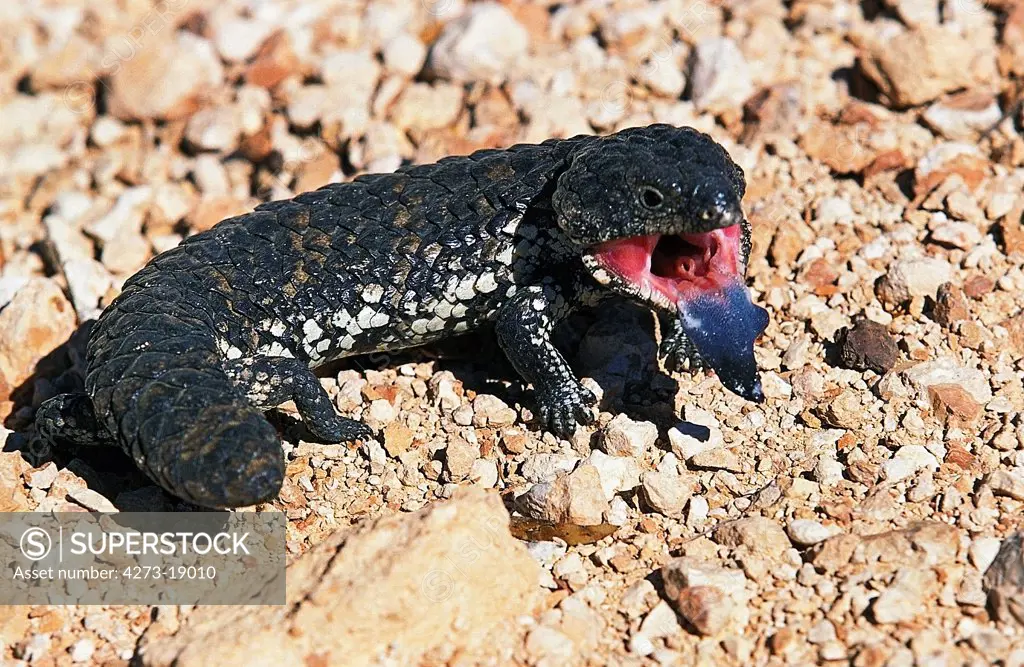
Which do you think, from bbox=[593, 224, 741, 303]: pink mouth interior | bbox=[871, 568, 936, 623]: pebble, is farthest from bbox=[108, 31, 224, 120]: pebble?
bbox=[871, 568, 936, 623]: pebble

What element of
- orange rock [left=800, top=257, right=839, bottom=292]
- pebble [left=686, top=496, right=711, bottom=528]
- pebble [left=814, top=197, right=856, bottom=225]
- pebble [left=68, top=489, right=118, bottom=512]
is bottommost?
pebble [left=686, top=496, right=711, bottom=528]

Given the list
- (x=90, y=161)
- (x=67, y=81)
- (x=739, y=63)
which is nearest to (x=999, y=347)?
(x=739, y=63)

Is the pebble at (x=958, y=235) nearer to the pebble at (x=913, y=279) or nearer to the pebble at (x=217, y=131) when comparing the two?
the pebble at (x=913, y=279)

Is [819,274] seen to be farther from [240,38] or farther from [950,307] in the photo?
[240,38]

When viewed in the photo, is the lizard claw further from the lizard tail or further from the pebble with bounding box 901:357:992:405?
the pebble with bounding box 901:357:992:405

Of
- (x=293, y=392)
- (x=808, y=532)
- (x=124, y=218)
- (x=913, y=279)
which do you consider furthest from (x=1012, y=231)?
(x=124, y=218)

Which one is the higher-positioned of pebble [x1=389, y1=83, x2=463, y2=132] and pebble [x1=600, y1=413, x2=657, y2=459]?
pebble [x1=389, y1=83, x2=463, y2=132]

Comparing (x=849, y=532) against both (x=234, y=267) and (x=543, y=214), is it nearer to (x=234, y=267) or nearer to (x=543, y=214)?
(x=543, y=214)
